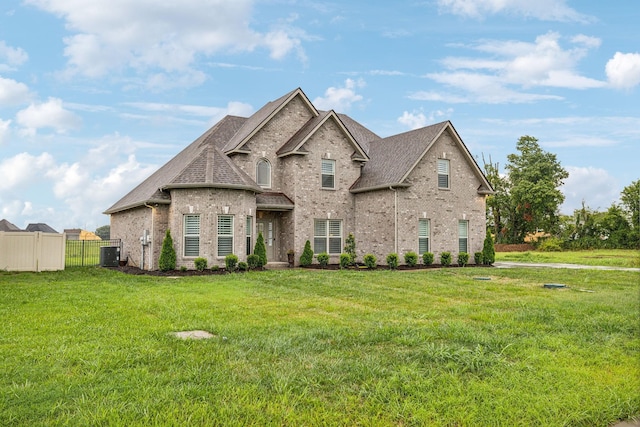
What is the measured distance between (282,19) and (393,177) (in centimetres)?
1062

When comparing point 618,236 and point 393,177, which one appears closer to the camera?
point 393,177

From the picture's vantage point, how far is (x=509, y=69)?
42.9 feet

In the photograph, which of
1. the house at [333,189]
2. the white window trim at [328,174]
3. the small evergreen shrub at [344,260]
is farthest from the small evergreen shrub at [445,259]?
the white window trim at [328,174]

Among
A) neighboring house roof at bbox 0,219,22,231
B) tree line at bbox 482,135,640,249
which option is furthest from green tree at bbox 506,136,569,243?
neighboring house roof at bbox 0,219,22,231

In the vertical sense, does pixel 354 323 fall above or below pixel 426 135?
below

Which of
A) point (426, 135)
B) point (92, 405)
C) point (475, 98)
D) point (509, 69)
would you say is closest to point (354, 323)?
point (92, 405)

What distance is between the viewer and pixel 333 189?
23.6 meters

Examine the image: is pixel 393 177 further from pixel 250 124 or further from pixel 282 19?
pixel 282 19

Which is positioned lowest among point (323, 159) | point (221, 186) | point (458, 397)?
point (458, 397)

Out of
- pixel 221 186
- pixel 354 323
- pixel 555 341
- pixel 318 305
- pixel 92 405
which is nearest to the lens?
pixel 92 405

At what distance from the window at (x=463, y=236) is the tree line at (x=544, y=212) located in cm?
2256

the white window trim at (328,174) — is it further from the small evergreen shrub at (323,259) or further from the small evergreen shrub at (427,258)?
the small evergreen shrub at (427,258)

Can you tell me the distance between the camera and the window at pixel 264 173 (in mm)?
23281

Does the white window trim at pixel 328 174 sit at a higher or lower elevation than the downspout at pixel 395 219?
higher
